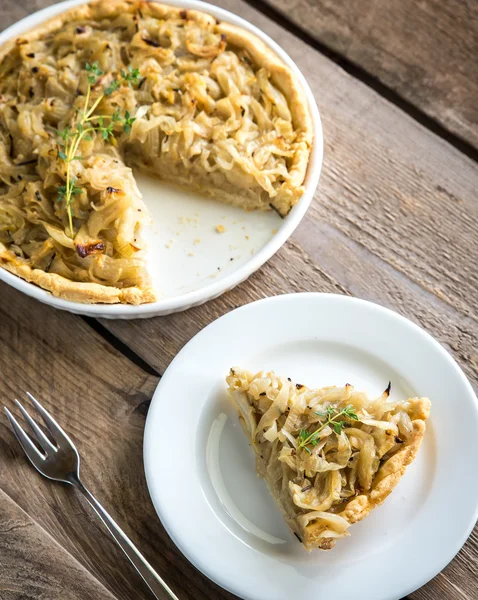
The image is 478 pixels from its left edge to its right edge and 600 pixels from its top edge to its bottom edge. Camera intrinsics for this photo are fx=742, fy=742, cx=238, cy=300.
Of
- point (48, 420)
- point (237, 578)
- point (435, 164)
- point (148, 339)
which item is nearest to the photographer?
point (237, 578)

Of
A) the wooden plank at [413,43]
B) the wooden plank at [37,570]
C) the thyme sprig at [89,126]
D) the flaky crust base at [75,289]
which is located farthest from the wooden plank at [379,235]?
the wooden plank at [37,570]

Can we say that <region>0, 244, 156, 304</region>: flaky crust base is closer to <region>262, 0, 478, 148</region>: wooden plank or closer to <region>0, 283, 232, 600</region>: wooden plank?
<region>0, 283, 232, 600</region>: wooden plank

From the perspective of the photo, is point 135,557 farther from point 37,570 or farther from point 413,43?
point 413,43

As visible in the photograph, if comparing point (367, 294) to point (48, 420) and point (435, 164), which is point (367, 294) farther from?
point (48, 420)

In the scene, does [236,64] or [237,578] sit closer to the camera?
[237,578]

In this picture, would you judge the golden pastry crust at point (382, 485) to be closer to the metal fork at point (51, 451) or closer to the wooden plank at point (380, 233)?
the wooden plank at point (380, 233)

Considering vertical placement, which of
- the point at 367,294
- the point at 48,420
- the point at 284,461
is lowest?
the point at 48,420

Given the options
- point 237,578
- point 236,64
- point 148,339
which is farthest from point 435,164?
point 237,578
